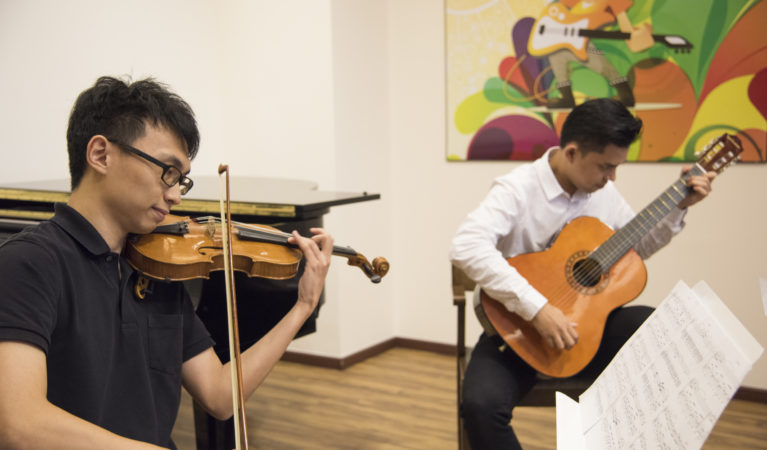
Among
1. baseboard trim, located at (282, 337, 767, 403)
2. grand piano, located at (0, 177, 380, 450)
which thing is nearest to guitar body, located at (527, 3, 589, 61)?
grand piano, located at (0, 177, 380, 450)

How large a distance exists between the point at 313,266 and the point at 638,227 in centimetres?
114

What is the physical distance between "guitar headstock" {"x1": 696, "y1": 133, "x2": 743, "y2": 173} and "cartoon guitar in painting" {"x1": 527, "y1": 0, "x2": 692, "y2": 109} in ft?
3.69

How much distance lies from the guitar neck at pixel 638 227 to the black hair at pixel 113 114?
140cm

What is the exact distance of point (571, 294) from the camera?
1.99 meters

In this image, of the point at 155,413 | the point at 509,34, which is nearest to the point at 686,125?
the point at 509,34

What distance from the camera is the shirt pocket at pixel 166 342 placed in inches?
49.6

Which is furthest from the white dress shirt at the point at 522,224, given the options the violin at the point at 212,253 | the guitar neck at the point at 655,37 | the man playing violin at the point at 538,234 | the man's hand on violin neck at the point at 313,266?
the guitar neck at the point at 655,37

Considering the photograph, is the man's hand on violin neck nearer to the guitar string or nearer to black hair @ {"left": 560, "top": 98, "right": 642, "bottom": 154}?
the guitar string

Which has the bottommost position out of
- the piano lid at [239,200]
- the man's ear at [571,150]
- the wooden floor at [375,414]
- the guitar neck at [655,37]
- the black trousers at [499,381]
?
the wooden floor at [375,414]

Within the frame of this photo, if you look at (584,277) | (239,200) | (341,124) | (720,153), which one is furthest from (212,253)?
(341,124)

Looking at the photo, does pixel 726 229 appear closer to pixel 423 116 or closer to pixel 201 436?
pixel 423 116

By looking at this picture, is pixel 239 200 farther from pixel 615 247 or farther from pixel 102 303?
pixel 615 247

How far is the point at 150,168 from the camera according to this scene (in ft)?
3.84

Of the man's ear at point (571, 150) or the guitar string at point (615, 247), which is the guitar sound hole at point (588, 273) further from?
the man's ear at point (571, 150)
